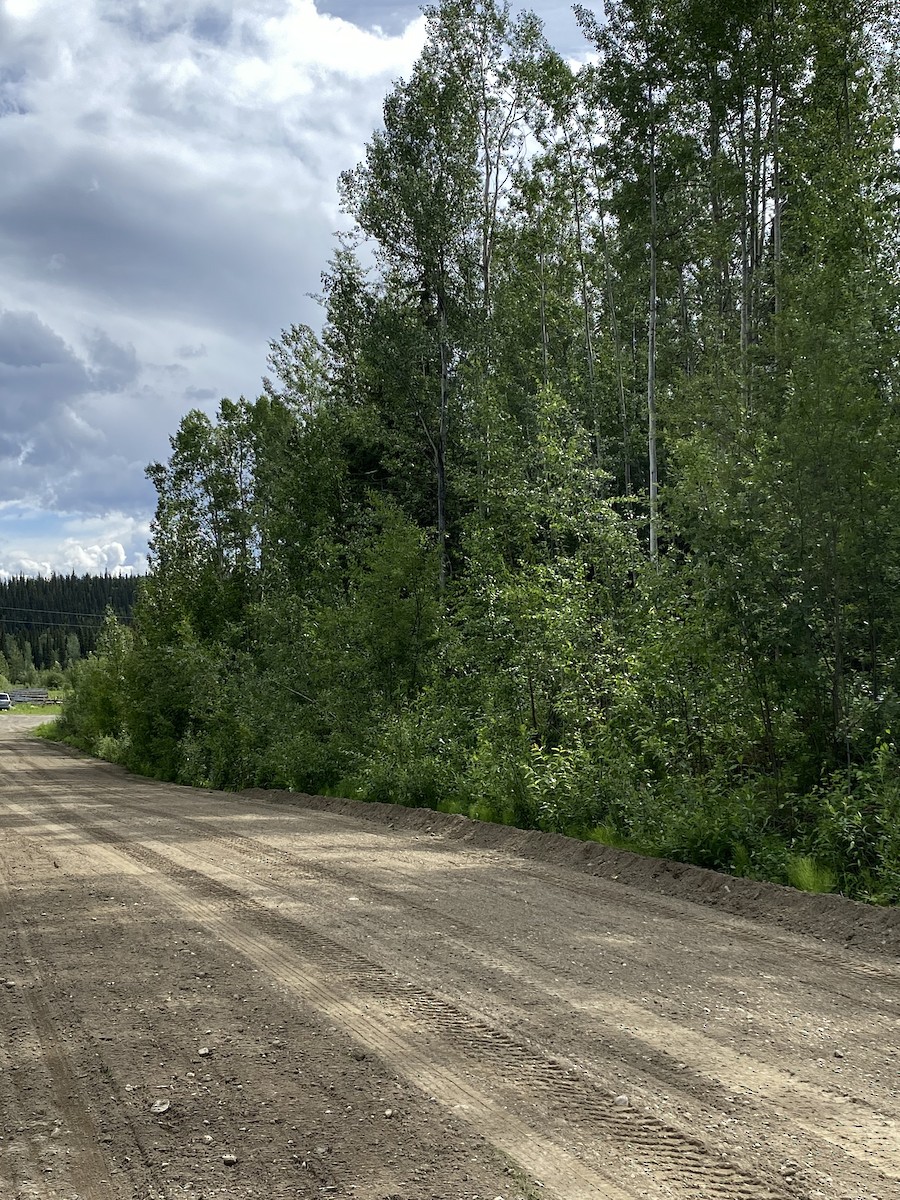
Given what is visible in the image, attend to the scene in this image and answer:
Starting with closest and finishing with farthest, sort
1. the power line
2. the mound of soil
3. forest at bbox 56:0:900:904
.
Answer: the mound of soil → forest at bbox 56:0:900:904 → the power line

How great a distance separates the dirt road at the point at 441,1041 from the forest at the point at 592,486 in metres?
2.22

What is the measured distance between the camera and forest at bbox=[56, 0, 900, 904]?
29.7ft

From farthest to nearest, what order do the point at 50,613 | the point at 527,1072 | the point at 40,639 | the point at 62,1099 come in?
the point at 50,613
the point at 40,639
the point at 527,1072
the point at 62,1099

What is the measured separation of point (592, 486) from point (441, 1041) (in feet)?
46.3

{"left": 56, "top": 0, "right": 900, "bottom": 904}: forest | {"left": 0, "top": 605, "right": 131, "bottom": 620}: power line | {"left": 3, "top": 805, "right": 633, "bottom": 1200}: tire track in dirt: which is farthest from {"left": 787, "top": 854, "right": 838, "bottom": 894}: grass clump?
{"left": 0, "top": 605, "right": 131, "bottom": 620}: power line

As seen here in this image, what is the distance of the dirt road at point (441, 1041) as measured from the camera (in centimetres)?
335

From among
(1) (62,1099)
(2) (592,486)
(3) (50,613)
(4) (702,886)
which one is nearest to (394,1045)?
(1) (62,1099)

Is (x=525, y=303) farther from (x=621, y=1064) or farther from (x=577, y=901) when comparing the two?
(x=621, y=1064)

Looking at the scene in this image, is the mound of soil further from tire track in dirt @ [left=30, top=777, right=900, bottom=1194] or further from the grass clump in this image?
tire track in dirt @ [left=30, top=777, right=900, bottom=1194]

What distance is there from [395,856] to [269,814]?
5.23 m

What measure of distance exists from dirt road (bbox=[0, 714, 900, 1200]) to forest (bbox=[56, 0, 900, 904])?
7.27 ft

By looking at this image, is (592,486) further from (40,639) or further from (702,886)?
(40,639)

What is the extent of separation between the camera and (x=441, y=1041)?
4.49 m

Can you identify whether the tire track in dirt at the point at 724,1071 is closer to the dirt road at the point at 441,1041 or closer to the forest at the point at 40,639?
the dirt road at the point at 441,1041
